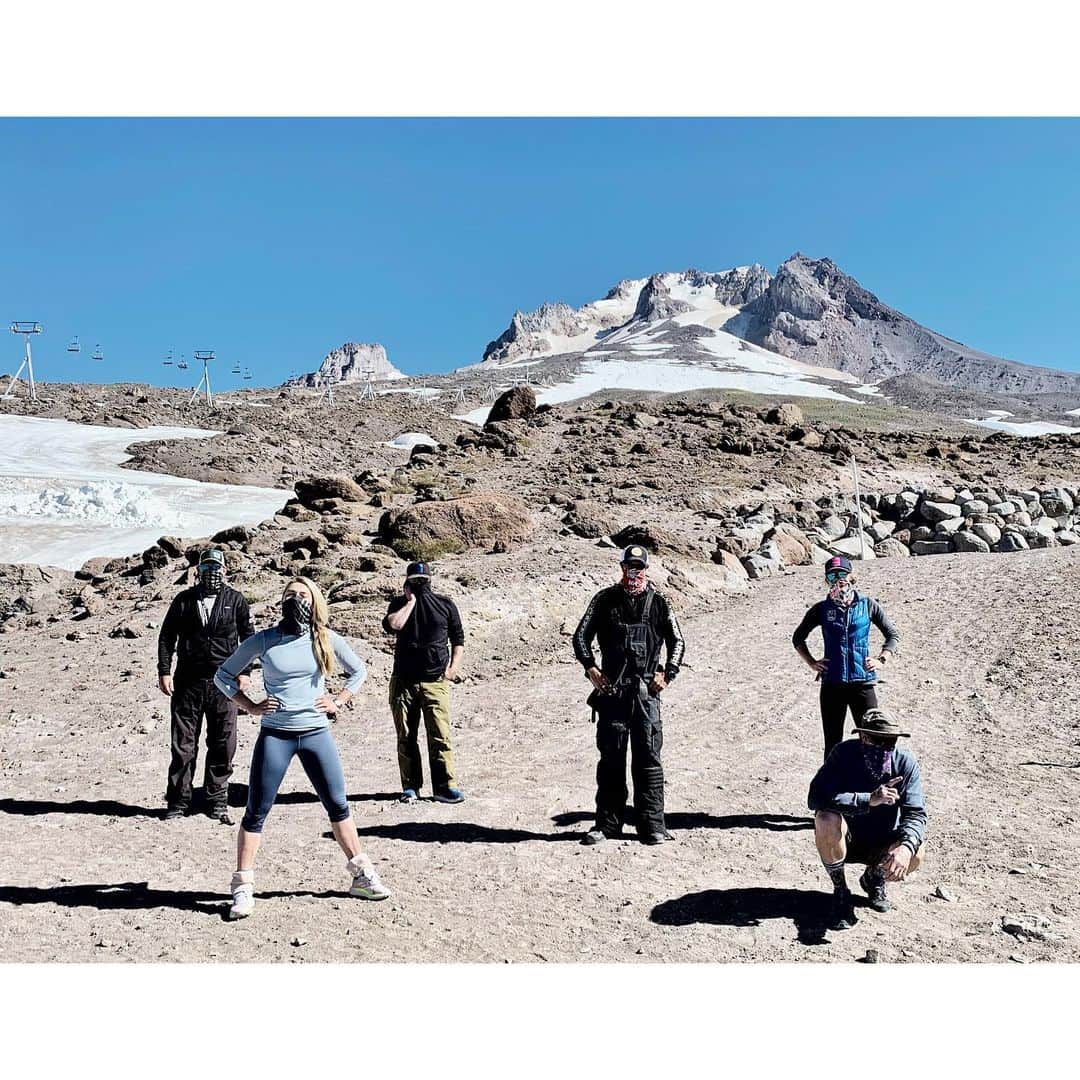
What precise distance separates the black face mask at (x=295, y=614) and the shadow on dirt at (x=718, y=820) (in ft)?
9.47

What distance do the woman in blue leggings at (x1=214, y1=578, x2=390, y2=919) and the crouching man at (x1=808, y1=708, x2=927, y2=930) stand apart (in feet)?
8.84

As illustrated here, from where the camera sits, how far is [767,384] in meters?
132

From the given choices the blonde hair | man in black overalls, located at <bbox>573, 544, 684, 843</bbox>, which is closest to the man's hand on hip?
man in black overalls, located at <bbox>573, 544, 684, 843</bbox>

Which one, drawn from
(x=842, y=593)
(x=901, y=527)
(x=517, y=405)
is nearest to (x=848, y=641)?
(x=842, y=593)

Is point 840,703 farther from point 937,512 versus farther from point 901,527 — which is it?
point 901,527

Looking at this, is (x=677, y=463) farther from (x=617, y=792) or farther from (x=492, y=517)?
(x=617, y=792)

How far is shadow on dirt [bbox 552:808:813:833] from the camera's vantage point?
279 inches

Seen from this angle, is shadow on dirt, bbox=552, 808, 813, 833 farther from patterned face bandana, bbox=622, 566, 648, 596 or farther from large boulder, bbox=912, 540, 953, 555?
large boulder, bbox=912, 540, 953, 555

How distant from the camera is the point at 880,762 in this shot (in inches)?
210

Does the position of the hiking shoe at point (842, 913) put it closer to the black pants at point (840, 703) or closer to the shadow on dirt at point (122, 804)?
the black pants at point (840, 703)

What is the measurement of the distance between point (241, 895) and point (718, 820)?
352 centimetres

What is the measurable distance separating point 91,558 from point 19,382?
238ft

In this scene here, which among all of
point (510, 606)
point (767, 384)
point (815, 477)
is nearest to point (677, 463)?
point (815, 477)

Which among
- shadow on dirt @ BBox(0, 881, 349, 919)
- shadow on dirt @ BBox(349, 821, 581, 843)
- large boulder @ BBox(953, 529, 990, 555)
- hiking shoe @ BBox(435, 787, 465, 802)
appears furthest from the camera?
large boulder @ BBox(953, 529, 990, 555)
